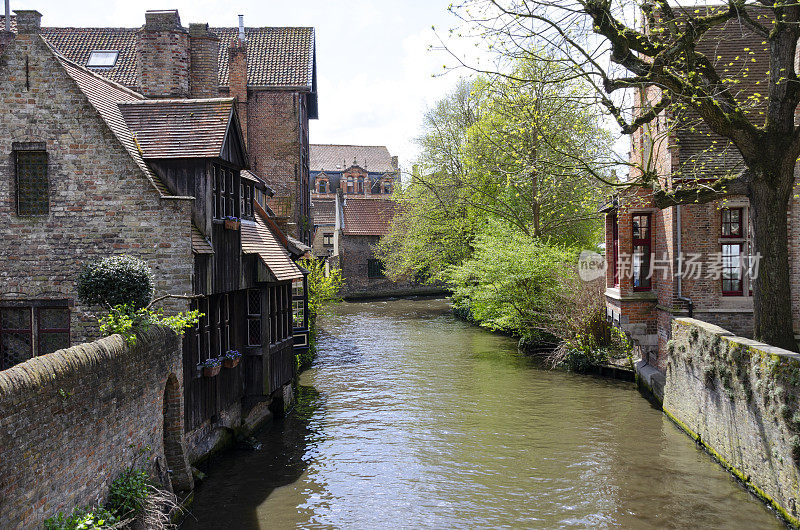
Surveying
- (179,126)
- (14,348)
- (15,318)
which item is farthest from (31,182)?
(14,348)

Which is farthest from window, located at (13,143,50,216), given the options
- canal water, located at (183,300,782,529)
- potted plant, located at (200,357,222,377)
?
canal water, located at (183,300,782,529)

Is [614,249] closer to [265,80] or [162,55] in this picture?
[162,55]

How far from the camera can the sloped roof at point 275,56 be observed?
88.4ft

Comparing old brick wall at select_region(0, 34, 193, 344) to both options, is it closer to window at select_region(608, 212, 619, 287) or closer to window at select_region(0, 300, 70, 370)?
window at select_region(0, 300, 70, 370)

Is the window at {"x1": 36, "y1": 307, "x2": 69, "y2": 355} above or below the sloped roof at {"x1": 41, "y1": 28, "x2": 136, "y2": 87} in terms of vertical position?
below

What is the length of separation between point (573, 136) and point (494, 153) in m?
3.49

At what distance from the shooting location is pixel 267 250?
14242 millimetres

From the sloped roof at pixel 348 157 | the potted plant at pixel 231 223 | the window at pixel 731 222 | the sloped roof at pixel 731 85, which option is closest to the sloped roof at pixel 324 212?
the sloped roof at pixel 348 157

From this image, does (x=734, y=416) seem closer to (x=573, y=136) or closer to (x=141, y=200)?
(x=141, y=200)

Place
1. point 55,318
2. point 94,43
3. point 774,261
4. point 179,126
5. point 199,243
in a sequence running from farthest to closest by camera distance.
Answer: point 94,43
point 179,126
point 774,261
point 199,243
point 55,318

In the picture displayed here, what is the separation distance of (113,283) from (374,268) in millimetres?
40574

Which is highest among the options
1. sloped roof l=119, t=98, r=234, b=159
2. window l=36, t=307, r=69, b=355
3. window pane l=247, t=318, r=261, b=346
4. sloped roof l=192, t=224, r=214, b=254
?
sloped roof l=119, t=98, r=234, b=159

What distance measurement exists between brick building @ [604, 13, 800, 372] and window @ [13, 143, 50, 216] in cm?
1150

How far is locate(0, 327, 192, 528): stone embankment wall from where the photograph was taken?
A: 5648mm
